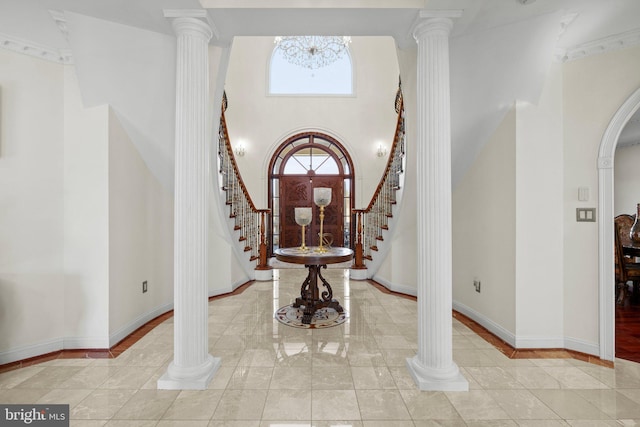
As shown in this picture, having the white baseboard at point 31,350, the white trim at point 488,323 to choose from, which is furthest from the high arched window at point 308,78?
the white baseboard at point 31,350

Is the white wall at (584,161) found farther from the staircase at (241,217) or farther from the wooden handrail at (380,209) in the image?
the staircase at (241,217)

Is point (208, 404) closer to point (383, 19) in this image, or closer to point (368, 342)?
point (368, 342)

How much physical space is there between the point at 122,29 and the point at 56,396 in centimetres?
253

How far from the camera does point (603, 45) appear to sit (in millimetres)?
2418

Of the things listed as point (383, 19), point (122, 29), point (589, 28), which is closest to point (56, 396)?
point (122, 29)

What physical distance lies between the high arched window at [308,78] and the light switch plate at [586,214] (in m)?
5.72

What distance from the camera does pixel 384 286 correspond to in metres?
4.61

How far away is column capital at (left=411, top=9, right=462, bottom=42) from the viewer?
2.09m

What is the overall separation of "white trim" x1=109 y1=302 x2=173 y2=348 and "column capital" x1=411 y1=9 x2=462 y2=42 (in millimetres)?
3421

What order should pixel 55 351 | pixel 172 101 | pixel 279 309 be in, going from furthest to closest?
pixel 279 309 → pixel 172 101 → pixel 55 351

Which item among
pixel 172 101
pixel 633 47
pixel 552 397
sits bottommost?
pixel 552 397

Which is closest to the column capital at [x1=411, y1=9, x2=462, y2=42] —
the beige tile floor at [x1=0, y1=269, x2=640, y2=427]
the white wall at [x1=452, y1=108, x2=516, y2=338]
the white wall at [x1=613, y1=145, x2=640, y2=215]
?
the white wall at [x1=452, y1=108, x2=516, y2=338]

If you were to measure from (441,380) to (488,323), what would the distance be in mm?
1278

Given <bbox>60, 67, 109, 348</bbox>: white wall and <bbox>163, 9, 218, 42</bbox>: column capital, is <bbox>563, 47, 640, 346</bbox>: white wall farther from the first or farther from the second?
<bbox>60, 67, 109, 348</bbox>: white wall
